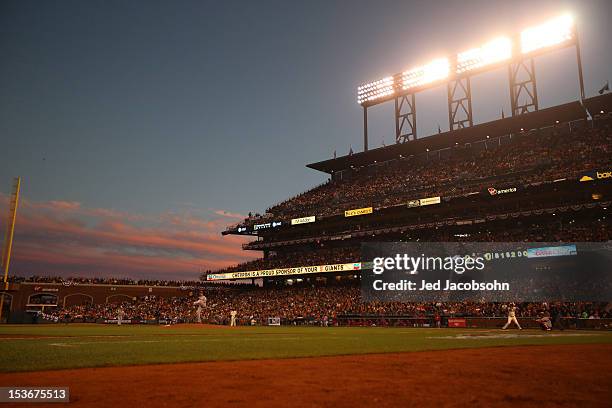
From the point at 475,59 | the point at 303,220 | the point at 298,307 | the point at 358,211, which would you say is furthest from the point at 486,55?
the point at 298,307

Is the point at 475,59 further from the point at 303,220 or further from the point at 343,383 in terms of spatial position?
the point at 343,383

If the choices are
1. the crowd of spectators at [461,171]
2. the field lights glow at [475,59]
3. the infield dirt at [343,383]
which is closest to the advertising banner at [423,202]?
the crowd of spectators at [461,171]

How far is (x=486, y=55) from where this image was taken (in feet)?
166

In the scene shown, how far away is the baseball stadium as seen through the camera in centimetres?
681

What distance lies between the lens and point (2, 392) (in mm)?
5793

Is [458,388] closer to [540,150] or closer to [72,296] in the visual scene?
[540,150]

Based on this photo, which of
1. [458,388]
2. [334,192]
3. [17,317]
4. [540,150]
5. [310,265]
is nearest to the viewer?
[458,388]

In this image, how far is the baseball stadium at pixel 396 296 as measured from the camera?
6.81 metres

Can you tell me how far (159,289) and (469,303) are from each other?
1874 inches

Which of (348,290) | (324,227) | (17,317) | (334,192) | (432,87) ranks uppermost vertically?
(432,87)

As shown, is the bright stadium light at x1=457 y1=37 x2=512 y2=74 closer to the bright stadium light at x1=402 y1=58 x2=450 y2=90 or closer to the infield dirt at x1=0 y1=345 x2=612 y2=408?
the bright stadium light at x1=402 y1=58 x2=450 y2=90

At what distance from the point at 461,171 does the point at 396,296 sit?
57.3 ft

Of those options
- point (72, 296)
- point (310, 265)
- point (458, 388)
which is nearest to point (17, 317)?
point (72, 296)

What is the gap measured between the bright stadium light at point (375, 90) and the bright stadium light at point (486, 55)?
8960 mm
